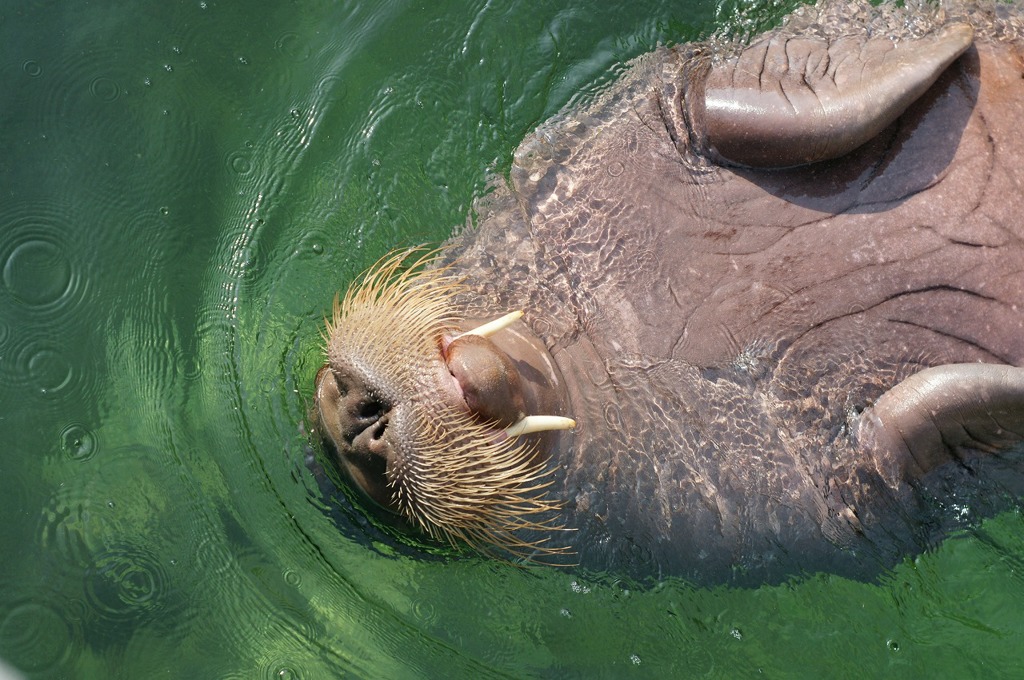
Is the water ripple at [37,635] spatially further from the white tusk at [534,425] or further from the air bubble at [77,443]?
the white tusk at [534,425]

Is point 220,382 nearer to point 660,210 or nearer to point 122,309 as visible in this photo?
point 122,309

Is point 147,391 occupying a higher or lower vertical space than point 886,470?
higher

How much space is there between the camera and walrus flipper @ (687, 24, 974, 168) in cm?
443

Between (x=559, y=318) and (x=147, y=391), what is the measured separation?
105 inches

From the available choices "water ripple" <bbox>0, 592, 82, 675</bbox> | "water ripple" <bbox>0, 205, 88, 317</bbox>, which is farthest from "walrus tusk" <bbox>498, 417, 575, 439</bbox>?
"water ripple" <bbox>0, 205, 88, 317</bbox>

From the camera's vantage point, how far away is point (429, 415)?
372 cm

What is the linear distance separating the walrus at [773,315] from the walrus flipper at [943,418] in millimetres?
11

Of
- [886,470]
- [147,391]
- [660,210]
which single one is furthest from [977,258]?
[147,391]

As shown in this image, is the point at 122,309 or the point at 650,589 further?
the point at 122,309

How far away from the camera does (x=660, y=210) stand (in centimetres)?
480

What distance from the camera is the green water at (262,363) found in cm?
534

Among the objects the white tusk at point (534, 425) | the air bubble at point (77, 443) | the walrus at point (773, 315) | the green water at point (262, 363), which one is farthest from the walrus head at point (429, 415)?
the air bubble at point (77, 443)

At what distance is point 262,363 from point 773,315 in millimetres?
3073

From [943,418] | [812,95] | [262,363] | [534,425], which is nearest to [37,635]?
[262,363]
